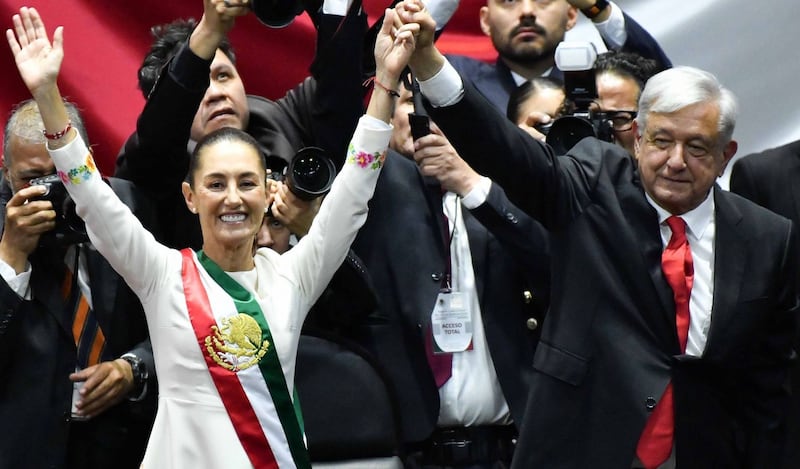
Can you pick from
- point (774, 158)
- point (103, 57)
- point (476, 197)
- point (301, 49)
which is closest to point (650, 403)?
point (476, 197)

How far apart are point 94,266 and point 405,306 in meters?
0.81

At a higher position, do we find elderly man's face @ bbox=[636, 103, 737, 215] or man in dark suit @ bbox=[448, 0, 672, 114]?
man in dark suit @ bbox=[448, 0, 672, 114]

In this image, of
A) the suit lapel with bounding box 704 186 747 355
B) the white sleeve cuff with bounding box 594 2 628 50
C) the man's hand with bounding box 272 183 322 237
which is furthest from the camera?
the white sleeve cuff with bounding box 594 2 628 50

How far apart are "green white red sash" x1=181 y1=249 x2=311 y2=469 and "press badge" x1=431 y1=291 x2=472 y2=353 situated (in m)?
0.67

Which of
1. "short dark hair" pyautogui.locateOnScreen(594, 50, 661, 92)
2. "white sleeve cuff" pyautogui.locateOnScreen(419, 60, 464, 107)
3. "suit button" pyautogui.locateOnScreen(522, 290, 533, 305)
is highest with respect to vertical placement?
"short dark hair" pyautogui.locateOnScreen(594, 50, 661, 92)

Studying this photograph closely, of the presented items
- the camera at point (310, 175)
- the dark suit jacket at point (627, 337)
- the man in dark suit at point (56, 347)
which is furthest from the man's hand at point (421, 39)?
the man in dark suit at point (56, 347)

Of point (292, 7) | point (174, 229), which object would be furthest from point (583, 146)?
point (174, 229)

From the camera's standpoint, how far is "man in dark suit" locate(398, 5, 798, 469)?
11.3ft

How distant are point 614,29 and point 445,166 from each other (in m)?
0.98

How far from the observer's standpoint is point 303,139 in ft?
14.1

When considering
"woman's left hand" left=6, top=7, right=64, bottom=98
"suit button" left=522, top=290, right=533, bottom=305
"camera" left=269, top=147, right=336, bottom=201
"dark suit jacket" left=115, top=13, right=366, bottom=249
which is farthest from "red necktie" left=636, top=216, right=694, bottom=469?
"woman's left hand" left=6, top=7, right=64, bottom=98

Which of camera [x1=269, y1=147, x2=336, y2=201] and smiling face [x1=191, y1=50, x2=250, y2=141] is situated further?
smiling face [x1=191, y1=50, x2=250, y2=141]

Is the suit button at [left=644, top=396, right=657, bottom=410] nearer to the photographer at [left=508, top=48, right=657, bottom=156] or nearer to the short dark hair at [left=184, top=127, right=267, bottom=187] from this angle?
the photographer at [left=508, top=48, right=657, bottom=156]

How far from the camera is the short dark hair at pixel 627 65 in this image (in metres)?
4.40
